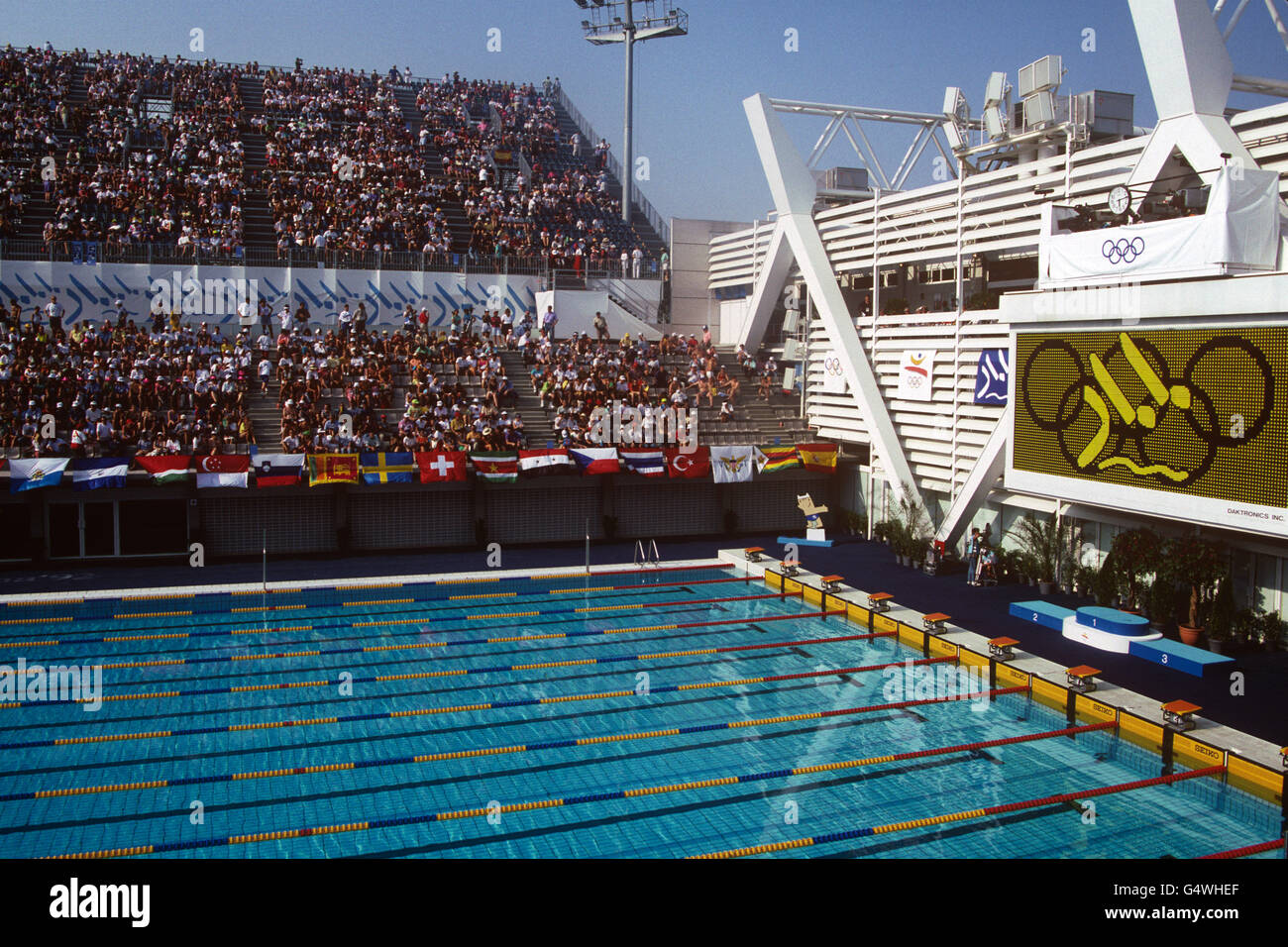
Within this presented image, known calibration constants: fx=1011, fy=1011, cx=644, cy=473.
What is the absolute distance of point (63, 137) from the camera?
2544 centimetres

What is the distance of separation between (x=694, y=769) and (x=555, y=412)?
42.1 ft

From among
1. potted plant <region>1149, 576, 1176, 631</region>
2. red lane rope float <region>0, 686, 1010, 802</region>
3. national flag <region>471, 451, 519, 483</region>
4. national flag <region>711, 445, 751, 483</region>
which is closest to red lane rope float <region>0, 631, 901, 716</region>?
red lane rope float <region>0, 686, 1010, 802</region>

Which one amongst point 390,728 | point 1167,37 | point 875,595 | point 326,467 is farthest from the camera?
point 326,467

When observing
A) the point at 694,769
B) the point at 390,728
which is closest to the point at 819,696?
the point at 694,769

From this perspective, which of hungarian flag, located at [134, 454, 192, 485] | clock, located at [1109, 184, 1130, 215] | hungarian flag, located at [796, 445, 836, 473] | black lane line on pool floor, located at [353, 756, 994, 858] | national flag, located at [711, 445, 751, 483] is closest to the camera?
black lane line on pool floor, located at [353, 756, 994, 858]

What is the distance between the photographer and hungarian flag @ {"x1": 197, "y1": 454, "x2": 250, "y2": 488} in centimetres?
1750

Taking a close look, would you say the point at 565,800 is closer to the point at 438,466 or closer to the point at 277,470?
the point at 438,466

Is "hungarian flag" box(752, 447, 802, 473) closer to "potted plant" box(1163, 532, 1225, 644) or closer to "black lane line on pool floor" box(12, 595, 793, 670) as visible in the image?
"black lane line on pool floor" box(12, 595, 793, 670)

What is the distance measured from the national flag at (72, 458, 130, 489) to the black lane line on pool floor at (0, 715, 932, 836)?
9.96 m

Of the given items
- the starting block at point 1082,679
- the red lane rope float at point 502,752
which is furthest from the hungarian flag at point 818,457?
the starting block at point 1082,679

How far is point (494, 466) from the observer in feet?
62.8

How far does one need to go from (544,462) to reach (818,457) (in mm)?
6005

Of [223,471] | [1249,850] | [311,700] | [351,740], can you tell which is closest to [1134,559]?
[1249,850]
